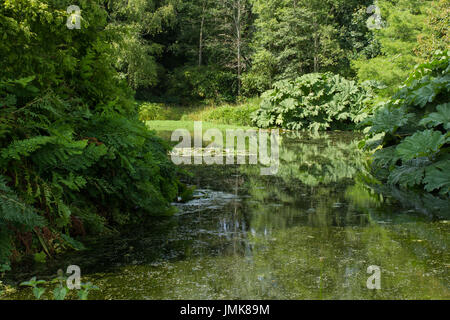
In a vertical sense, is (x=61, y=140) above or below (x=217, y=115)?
below

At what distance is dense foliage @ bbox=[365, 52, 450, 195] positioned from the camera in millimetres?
5812

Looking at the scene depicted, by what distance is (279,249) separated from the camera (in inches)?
141

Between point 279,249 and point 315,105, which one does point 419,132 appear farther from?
point 315,105

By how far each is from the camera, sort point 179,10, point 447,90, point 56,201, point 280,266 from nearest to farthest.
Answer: point 280,266, point 56,201, point 447,90, point 179,10

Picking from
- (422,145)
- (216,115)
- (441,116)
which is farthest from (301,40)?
(422,145)

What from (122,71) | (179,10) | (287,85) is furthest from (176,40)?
(287,85)

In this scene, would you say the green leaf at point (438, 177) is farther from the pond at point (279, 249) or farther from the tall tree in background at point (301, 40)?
the tall tree in background at point (301, 40)

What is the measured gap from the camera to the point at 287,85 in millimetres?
19281

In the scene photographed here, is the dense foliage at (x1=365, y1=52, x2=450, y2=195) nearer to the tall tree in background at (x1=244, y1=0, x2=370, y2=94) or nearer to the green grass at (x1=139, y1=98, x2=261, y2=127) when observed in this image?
the green grass at (x1=139, y1=98, x2=261, y2=127)

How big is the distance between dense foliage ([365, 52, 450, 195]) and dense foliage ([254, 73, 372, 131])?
976 centimetres

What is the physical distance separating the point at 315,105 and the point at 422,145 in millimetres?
12592

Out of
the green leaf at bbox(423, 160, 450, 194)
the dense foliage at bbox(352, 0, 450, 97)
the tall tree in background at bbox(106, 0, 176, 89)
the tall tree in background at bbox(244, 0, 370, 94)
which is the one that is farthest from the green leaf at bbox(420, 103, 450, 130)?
the tall tree in background at bbox(244, 0, 370, 94)
